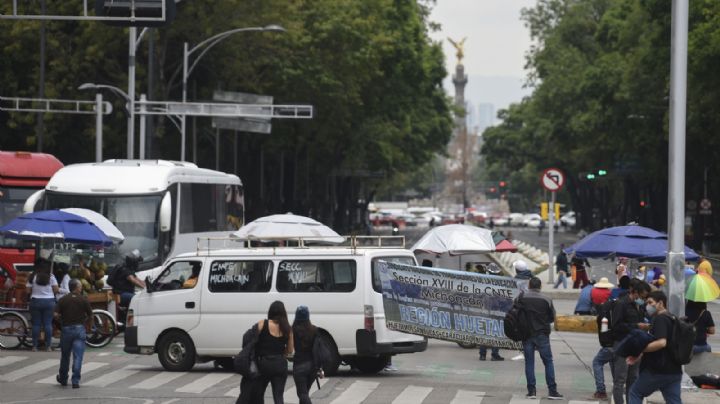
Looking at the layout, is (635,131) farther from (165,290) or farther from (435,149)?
(165,290)

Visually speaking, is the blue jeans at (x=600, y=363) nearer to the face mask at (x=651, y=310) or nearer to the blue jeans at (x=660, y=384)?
the face mask at (x=651, y=310)

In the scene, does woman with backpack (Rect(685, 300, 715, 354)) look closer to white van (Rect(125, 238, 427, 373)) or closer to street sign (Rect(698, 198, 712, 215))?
white van (Rect(125, 238, 427, 373))

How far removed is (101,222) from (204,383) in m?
9.07

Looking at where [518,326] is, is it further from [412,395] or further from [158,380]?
[158,380]

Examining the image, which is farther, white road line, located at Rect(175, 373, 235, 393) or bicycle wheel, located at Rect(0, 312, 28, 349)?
bicycle wheel, located at Rect(0, 312, 28, 349)

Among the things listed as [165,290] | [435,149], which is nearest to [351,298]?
[165,290]

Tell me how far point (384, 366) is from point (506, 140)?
107709 millimetres

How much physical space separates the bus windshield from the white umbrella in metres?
1.63

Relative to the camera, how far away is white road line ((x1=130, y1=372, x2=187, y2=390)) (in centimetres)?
2031

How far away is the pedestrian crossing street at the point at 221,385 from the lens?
1902 cm

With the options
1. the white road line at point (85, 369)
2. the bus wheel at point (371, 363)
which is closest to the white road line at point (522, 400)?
the bus wheel at point (371, 363)

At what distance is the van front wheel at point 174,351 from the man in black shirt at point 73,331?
216 centimetres

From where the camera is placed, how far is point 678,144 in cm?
1973

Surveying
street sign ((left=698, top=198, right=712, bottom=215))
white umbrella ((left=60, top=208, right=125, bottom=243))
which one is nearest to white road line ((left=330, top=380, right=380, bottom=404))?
white umbrella ((left=60, top=208, right=125, bottom=243))
